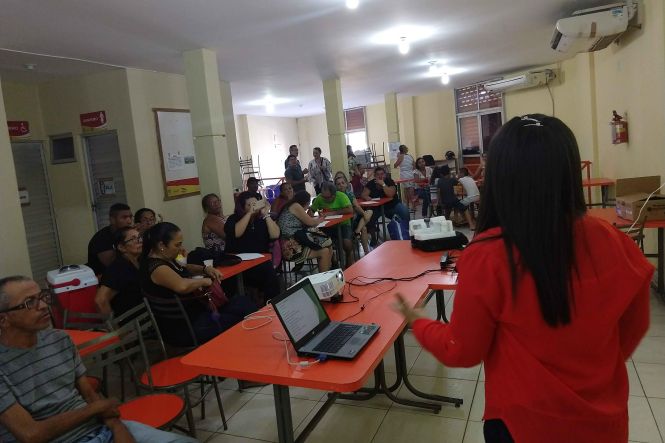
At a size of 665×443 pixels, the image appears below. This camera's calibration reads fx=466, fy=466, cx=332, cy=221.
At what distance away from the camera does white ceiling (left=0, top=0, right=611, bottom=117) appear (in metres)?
3.98

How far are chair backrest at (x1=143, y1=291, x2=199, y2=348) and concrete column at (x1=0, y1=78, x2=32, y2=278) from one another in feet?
6.58

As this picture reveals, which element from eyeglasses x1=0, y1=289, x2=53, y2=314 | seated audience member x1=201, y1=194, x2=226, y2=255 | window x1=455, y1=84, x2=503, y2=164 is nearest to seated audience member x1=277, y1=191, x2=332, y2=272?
seated audience member x1=201, y1=194, x2=226, y2=255

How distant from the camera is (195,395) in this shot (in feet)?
10.3

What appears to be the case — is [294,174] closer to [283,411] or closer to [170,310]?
[170,310]

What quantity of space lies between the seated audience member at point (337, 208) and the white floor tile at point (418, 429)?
3.37 m

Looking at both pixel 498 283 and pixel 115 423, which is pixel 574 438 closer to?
→ pixel 498 283

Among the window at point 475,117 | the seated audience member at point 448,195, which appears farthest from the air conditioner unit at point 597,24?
the window at point 475,117

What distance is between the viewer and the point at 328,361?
1.68 m

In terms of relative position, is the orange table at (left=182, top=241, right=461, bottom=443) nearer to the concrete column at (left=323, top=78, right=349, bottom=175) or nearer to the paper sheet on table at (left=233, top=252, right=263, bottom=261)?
the paper sheet on table at (left=233, top=252, right=263, bottom=261)

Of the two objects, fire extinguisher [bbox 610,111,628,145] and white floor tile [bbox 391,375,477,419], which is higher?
fire extinguisher [bbox 610,111,628,145]

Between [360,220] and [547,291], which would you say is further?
[360,220]

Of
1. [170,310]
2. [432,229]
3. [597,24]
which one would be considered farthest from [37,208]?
[597,24]

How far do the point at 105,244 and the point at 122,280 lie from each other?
112 centimetres

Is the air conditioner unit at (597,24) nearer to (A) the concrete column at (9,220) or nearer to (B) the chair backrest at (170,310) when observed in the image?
(B) the chair backrest at (170,310)
